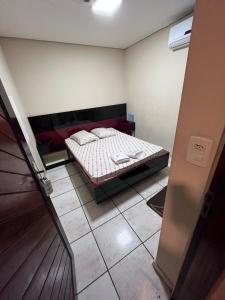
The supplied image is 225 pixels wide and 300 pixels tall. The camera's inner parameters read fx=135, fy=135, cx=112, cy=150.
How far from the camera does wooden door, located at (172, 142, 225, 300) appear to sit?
20.1 inches

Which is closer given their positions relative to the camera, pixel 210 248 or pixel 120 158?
pixel 210 248

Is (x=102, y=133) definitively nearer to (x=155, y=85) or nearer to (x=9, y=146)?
(x=155, y=85)

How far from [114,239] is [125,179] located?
79cm

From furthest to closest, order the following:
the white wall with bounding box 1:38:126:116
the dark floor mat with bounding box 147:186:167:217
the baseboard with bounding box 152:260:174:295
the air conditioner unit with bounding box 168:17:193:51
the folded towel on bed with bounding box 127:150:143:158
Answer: the white wall with bounding box 1:38:126:116
the folded towel on bed with bounding box 127:150:143:158
the air conditioner unit with bounding box 168:17:193:51
the dark floor mat with bounding box 147:186:167:217
the baseboard with bounding box 152:260:174:295

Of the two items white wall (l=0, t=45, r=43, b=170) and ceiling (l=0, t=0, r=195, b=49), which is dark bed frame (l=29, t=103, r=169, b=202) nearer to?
white wall (l=0, t=45, r=43, b=170)

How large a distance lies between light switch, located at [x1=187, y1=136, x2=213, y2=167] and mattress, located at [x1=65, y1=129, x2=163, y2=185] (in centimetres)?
131

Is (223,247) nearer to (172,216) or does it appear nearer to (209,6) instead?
(172,216)

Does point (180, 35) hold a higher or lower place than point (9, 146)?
higher

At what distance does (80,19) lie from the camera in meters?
1.88

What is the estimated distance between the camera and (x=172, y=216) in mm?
882

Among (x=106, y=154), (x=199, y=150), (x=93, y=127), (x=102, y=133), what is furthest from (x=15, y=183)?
(x=93, y=127)

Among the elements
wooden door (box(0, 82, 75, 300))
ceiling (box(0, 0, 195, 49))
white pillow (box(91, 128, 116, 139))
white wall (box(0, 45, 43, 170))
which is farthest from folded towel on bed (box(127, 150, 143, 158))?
ceiling (box(0, 0, 195, 49))

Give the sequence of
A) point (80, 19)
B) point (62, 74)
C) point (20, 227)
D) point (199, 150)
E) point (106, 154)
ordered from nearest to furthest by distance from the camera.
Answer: point (20, 227) < point (199, 150) < point (80, 19) < point (106, 154) < point (62, 74)

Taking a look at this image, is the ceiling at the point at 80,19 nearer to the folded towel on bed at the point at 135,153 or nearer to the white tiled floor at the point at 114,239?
the folded towel on bed at the point at 135,153
